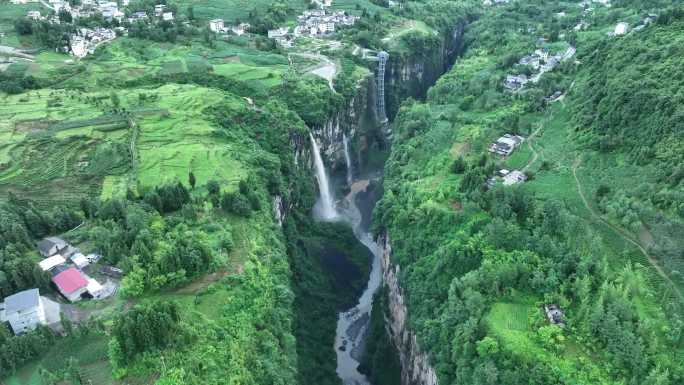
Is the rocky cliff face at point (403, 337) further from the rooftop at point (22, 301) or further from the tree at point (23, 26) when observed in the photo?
the tree at point (23, 26)

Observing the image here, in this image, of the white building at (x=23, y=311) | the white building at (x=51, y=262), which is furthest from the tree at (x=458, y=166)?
the white building at (x=23, y=311)

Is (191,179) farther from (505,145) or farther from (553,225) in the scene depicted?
(553,225)

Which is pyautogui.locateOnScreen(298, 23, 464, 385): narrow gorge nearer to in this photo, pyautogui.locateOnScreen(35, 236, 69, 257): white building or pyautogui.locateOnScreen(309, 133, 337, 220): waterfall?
pyautogui.locateOnScreen(309, 133, 337, 220): waterfall

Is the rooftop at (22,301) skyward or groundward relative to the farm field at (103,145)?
skyward

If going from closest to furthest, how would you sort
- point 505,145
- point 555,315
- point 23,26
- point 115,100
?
point 555,315, point 505,145, point 115,100, point 23,26

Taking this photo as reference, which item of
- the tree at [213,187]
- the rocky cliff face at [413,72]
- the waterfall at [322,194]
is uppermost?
the tree at [213,187]

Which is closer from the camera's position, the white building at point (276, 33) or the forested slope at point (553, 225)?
the forested slope at point (553, 225)

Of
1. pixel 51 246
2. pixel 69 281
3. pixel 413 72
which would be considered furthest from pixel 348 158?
pixel 69 281
